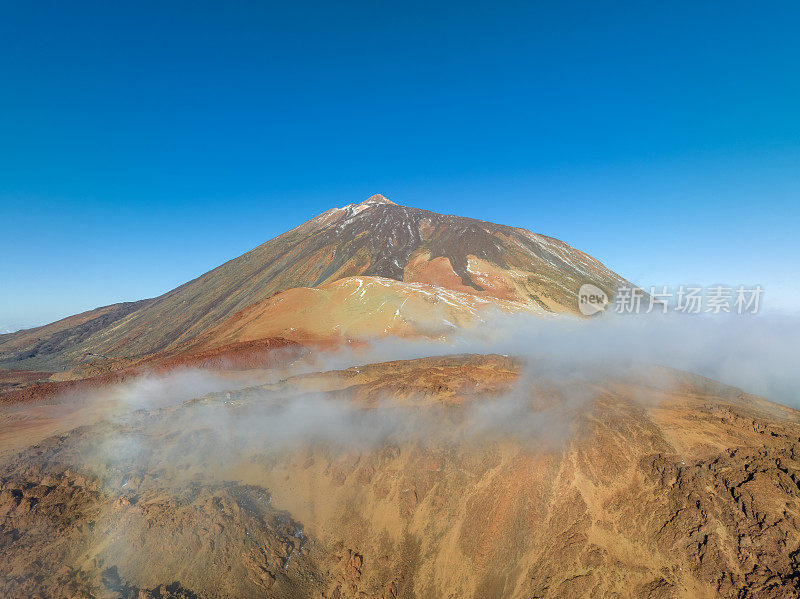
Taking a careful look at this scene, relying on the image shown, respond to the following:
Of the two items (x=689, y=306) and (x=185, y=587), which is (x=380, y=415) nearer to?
(x=185, y=587)

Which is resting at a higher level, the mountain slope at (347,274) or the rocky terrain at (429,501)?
the mountain slope at (347,274)

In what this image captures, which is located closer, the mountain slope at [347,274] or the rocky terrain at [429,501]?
the rocky terrain at [429,501]

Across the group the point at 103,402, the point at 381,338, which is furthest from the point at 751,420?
the point at 103,402

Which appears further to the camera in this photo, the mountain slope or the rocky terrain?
the mountain slope

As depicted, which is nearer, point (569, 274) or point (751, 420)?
point (751, 420)

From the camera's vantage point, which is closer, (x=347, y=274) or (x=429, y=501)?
(x=429, y=501)
